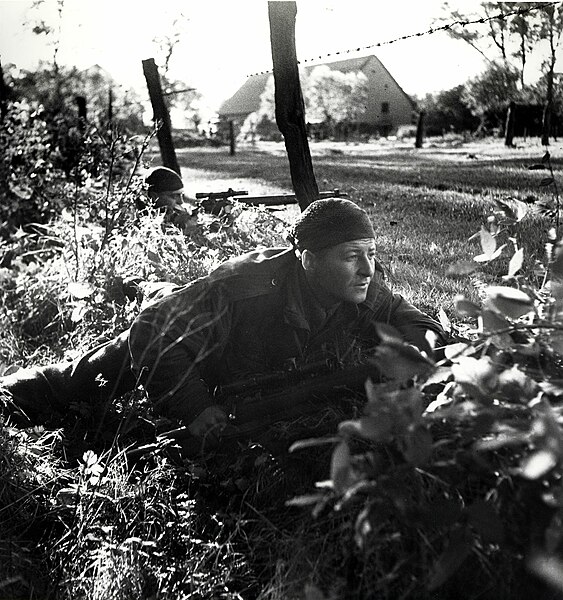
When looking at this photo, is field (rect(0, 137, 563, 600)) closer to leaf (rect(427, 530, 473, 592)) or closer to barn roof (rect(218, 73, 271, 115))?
leaf (rect(427, 530, 473, 592))

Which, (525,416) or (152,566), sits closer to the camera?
(525,416)

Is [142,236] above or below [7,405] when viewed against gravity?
above

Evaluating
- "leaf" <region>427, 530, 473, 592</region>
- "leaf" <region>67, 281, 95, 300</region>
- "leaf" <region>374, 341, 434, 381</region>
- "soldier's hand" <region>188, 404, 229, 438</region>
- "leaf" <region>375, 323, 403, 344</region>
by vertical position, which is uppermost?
"leaf" <region>375, 323, 403, 344</region>

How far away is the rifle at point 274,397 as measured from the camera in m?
2.80

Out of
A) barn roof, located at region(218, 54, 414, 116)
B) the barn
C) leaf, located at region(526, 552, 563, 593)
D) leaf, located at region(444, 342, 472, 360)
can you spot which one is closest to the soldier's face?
leaf, located at region(444, 342, 472, 360)

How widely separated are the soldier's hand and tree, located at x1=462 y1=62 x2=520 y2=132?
830 centimetres

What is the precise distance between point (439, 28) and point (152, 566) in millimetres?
3924

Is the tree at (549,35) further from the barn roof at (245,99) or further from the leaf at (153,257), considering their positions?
the barn roof at (245,99)

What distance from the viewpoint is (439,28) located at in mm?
4477

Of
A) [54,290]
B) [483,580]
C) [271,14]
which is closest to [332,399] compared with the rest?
[483,580]

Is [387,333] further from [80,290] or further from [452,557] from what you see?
[80,290]

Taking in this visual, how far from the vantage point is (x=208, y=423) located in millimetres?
2773

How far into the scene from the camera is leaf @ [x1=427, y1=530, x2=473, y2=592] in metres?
1.18

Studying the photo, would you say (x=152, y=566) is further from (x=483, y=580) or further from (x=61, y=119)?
(x=61, y=119)
